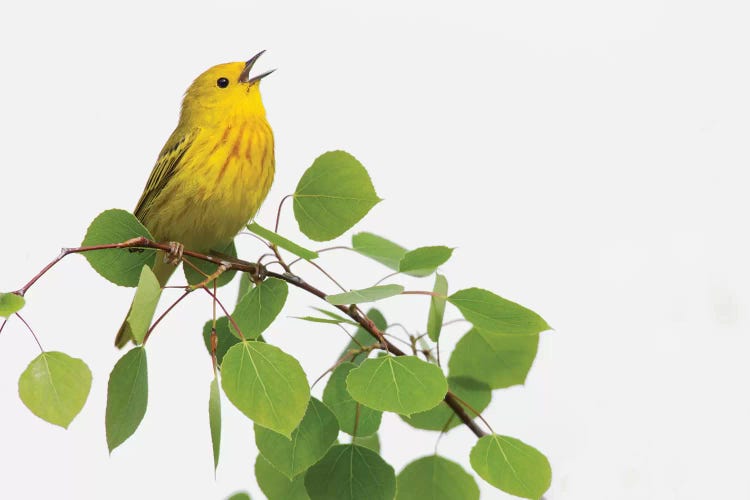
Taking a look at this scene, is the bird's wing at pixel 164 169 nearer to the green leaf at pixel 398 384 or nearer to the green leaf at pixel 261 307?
the green leaf at pixel 261 307

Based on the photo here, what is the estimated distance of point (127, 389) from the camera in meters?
1.00

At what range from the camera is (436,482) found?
1238mm

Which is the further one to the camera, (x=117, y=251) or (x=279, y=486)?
(x=279, y=486)

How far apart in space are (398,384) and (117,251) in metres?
0.41

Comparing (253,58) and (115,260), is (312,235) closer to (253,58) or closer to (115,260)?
(115,260)

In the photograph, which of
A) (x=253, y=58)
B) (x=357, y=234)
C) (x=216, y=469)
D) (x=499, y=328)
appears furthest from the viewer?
(x=253, y=58)

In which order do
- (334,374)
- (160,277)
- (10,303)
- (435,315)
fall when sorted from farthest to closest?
1. (160,277)
2. (334,374)
3. (435,315)
4. (10,303)

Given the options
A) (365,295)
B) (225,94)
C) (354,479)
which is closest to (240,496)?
(354,479)

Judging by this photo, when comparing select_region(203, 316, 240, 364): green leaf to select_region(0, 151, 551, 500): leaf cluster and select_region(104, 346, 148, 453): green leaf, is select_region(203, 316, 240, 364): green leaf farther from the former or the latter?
select_region(104, 346, 148, 453): green leaf

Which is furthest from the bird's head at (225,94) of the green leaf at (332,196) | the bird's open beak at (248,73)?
the green leaf at (332,196)

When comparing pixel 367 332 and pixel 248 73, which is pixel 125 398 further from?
pixel 248 73

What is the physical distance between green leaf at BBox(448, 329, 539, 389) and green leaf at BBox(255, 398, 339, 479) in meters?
0.26

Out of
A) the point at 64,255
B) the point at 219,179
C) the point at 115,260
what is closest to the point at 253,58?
the point at 219,179

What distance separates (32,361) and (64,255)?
4.7 inches
